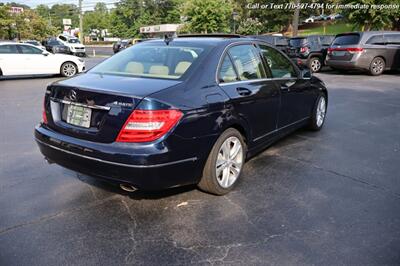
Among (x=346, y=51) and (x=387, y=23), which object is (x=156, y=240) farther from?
(x=387, y=23)

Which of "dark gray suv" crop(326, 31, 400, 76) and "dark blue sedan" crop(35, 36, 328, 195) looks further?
"dark gray suv" crop(326, 31, 400, 76)

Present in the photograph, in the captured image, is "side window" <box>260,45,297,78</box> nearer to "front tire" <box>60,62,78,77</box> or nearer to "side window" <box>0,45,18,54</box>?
"front tire" <box>60,62,78,77</box>

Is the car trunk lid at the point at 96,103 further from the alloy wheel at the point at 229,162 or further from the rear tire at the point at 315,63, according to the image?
the rear tire at the point at 315,63

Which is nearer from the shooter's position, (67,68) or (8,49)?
(8,49)

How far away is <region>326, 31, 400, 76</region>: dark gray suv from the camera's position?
14.5 meters

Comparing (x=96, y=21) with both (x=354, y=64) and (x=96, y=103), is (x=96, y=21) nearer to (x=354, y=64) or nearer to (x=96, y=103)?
(x=354, y=64)

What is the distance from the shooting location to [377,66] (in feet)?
49.1

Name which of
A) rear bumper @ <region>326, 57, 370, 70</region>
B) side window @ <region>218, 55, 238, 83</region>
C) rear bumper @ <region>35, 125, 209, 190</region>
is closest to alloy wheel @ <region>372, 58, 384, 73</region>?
rear bumper @ <region>326, 57, 370, 70</region>

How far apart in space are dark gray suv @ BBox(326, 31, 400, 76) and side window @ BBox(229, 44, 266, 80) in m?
11.4

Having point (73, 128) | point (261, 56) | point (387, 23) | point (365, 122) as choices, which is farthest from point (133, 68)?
point (387, 23)

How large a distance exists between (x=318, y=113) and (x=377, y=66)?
10.3 metres

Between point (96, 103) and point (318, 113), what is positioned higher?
point (96, 103)

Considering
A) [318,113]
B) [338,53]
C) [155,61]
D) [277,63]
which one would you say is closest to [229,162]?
[155,61]

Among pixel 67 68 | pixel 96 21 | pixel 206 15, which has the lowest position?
pixel 67 68
